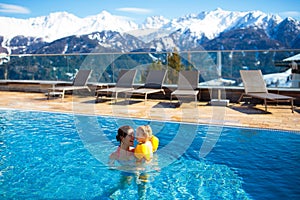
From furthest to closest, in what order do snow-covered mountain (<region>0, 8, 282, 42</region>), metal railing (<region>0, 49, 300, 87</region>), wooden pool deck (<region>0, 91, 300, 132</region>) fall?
snow-covered mountain (<region>0, 8, 282, 42</region>) → metal railing (<region>0, 49, 300, 87</region>) → wooden pool deck (<region>0, 91, 300, 132</region>)

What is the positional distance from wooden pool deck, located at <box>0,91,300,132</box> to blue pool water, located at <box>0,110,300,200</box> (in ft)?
1.68

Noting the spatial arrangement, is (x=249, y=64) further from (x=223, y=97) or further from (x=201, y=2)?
(x=201, y=2)

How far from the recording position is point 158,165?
4.05m

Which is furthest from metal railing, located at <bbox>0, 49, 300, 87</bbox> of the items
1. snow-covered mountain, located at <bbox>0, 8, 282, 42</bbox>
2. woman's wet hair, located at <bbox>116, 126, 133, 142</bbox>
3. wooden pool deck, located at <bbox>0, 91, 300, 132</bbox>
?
snow-covered mountain, located at <bbox>0, 8, 282, 42</bbox>

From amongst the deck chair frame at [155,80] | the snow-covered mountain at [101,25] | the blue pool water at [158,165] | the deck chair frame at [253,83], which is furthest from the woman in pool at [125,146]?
the snow-covered mountain at [101,25]

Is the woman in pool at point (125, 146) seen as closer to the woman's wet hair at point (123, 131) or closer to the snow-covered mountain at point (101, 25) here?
the woman's wet hair at point (123, 131)

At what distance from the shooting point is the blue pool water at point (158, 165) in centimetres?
335

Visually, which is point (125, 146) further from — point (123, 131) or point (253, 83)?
point (253, 83)

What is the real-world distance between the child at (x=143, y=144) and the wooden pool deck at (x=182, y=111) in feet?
8.73

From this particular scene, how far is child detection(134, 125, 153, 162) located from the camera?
12.0ft

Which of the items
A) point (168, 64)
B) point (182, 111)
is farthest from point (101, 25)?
point (182, 111)

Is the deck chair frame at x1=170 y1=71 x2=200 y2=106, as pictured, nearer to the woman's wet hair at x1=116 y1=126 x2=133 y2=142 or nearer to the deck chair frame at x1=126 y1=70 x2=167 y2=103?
the deck chair frame at x1=126 y1=70 x2=167 y2=103

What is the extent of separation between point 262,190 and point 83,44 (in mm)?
49117

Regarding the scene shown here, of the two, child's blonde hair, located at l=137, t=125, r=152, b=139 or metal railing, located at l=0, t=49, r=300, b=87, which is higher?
metal railing, located at l=0, t=49, r=300, b=87
